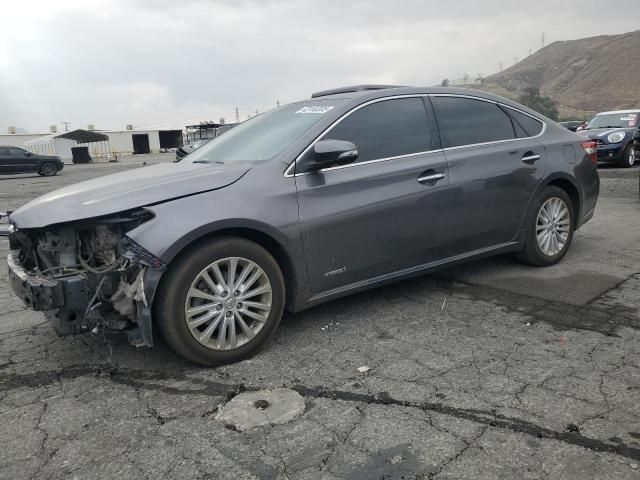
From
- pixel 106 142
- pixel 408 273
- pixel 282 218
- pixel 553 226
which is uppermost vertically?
pixel 106 142

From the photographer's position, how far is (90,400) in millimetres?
2949

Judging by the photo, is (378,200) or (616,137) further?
(616,137)

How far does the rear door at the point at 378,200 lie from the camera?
141 inches

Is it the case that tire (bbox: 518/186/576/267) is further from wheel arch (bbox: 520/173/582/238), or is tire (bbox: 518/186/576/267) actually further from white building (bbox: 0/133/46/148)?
white building (bbox: 0/133/46/148)

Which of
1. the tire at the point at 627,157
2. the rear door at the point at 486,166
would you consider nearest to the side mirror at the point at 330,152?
the rear door at the point at 486,166

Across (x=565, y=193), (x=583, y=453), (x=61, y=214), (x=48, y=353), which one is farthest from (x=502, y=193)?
(x=48, y=353)

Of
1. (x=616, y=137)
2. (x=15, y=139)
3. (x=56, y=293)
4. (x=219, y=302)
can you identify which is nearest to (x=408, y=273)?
(x=219, y=302)

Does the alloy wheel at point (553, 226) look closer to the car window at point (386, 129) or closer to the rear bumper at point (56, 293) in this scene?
the car window at point (386, 129)

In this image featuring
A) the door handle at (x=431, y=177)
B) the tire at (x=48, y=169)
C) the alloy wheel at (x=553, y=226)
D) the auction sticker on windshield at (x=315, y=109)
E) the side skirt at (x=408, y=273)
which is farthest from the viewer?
the tire at (x=48, y=169)

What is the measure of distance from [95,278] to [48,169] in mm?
25704

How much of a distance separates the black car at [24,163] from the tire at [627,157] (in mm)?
23966

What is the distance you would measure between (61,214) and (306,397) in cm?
179

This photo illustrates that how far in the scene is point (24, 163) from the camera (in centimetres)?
2483

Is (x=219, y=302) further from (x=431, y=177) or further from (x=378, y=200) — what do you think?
(x=431, y=177)
